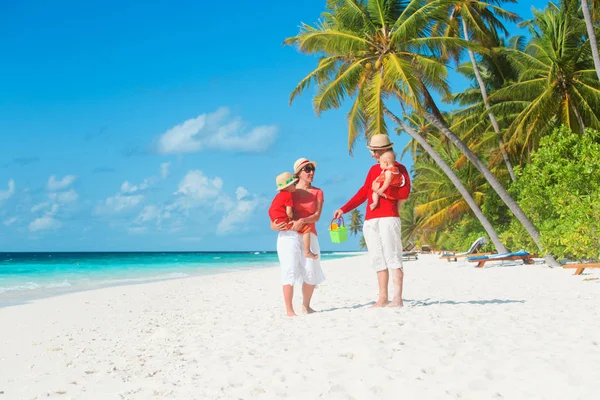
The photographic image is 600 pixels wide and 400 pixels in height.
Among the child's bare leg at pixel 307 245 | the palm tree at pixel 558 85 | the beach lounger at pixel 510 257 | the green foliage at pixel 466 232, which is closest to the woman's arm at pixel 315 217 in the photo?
the child's bare leg at pixel 307 245

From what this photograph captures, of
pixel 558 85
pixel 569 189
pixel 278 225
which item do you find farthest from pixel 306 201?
pixel 558 85

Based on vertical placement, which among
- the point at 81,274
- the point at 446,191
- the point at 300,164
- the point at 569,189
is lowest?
the point at 81,274

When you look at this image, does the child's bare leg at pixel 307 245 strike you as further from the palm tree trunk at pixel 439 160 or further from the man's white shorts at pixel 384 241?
the palm tree trunk at pixel 439 160

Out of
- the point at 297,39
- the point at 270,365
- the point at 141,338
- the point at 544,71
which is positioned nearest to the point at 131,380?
the point at 270,365

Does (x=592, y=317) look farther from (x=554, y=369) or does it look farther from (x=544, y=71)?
(x=544, y=71)

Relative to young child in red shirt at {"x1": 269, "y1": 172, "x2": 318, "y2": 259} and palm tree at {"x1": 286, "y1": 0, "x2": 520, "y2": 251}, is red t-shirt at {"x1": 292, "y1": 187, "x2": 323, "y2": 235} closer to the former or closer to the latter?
young child in red shirt at {"x1": 269, "y1": 172, "x2": 318, "y2": 259}

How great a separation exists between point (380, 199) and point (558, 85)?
12.1 m

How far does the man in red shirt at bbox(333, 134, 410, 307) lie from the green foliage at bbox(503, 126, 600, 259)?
7.41 m

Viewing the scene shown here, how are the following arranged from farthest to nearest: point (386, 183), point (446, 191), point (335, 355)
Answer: point (446, 191)
point (386, 183)
point (335, 355)

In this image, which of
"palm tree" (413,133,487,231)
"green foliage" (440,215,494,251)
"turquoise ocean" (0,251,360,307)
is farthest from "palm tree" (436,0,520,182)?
"turquoise ocean" (0,251,360,307)

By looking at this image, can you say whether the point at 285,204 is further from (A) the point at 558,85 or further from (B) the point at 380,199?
(A) the point at 558,85

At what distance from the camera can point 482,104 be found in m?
20.0

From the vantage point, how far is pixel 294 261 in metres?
5.95

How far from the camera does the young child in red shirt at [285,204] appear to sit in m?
5.84
